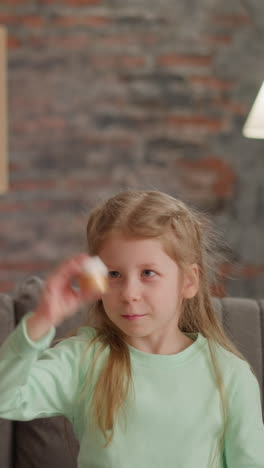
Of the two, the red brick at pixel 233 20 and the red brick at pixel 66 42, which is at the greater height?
the red brick at pixel 233 20

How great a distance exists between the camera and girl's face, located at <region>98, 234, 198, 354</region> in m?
1.00

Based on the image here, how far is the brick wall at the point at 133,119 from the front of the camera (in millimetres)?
2799

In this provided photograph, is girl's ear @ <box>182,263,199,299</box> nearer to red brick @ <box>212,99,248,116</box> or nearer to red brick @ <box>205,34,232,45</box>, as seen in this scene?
red brick @ <box>212,99,248,116</box>

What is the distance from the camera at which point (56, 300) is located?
0.89 meters

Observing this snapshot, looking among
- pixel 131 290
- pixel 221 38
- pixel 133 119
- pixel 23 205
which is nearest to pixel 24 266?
pixel 23 205

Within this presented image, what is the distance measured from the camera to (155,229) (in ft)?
3.44

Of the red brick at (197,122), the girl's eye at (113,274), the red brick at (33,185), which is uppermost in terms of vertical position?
the girl's eye at (113,274)

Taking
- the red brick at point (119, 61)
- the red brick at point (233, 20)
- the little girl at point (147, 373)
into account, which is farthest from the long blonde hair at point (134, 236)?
the red brick at point (233, 20)

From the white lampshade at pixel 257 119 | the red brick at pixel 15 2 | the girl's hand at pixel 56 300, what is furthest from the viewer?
the red brick at pixel 15 2

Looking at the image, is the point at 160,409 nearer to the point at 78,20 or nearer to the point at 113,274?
the point at 113,274

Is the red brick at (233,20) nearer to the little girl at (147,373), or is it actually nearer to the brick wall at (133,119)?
the brick wall at (133,119)

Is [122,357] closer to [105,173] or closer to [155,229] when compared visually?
[155,229]

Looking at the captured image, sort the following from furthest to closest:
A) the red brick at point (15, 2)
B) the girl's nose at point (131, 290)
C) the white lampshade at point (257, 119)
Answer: the red brick at point (15, 2)
the white lampshade at point (257, 119)
the girl's nose at point (131, 290)

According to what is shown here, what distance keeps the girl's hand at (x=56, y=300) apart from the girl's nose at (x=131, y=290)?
4.2 inches
